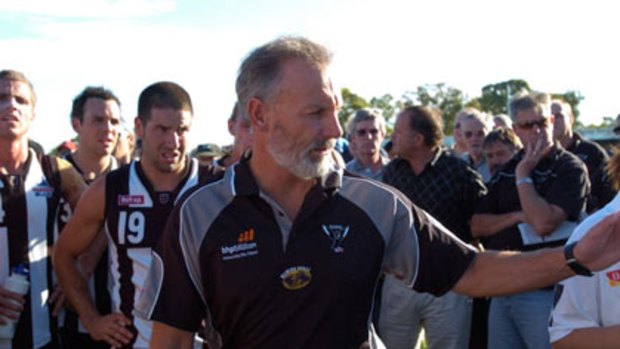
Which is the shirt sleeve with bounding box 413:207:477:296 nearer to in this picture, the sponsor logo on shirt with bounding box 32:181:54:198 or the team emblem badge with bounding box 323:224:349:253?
the team emblem badge with bounding box 323:224:349:253

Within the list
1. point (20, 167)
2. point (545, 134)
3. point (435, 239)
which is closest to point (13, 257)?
point (20, 167)

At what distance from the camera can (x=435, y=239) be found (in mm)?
2725

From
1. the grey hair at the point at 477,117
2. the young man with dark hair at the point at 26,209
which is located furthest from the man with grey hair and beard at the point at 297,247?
the grey hair at the point at 477,117

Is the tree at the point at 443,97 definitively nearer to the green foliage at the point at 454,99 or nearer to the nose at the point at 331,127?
the green foliage at the point at 454,99

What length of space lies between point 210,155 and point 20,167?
5976mm

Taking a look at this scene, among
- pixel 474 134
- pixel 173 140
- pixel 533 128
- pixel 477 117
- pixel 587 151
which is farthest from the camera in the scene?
pixel 477 117

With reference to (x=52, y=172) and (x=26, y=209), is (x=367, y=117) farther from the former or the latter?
(x=26, y=209)

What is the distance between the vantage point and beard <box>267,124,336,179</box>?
104 inches

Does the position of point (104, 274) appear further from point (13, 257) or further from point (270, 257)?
point (270, 257)

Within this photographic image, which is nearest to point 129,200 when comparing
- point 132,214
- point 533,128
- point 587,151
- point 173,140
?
point 132,214

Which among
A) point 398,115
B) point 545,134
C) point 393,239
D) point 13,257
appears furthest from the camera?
point 398,115

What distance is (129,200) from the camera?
4.29 meters

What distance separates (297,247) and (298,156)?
348 mm

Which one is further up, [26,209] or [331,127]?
[331,127]
